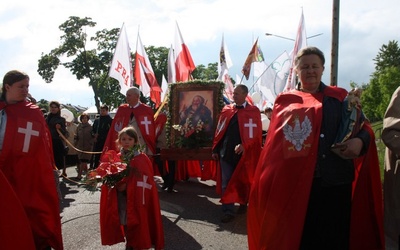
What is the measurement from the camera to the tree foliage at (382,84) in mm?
61594

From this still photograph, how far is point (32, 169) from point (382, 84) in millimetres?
67025

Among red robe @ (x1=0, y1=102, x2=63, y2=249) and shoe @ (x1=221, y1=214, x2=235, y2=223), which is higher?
red robe @ (x1=0, y1=102, x2=63, y2=249)

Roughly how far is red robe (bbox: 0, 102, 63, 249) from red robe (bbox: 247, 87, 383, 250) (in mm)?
2133

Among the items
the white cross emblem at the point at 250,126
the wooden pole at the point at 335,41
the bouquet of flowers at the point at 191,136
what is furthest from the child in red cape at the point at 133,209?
the wooden pole at the point at 335,41

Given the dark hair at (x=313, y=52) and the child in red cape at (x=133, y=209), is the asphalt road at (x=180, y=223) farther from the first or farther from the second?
the dark hair at (x=313, y=52)

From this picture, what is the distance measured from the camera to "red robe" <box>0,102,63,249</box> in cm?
423

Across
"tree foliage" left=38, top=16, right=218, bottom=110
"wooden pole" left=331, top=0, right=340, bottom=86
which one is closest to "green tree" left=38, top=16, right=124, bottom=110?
"tree foliage" left=38, top=16, right=218, bottom=110

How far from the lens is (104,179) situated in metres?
4.73

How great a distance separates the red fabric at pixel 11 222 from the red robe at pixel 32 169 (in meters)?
0.61

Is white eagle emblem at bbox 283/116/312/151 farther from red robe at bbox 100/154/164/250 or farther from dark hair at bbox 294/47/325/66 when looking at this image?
red robe at bbox 100/154/164/250

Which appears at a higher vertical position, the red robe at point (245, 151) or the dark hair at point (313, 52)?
the dark hair at point (313, 52)

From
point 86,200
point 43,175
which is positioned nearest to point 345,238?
point 43,175

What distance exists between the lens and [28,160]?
4.30m

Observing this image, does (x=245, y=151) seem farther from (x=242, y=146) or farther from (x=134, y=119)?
(x=134, y=119)
